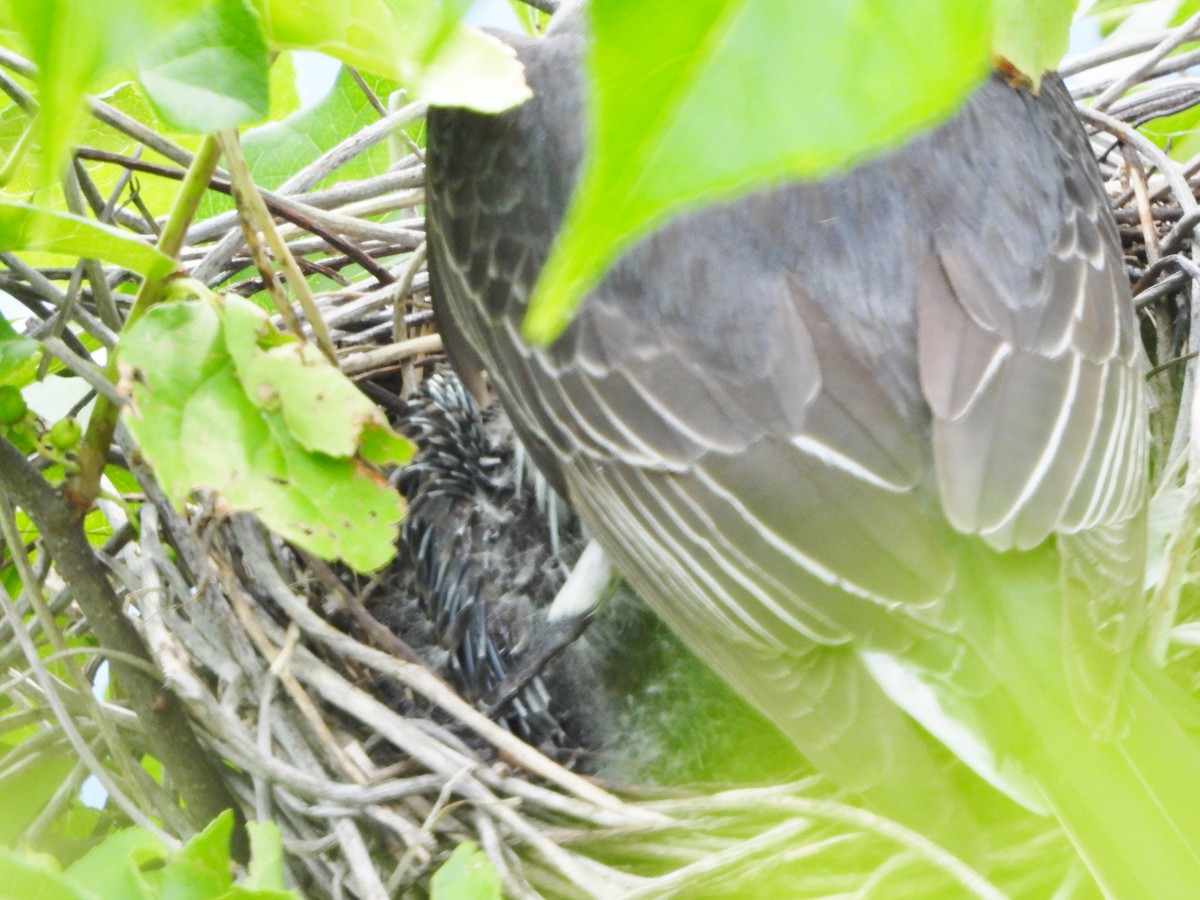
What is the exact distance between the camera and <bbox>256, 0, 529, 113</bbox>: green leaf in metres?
0.78

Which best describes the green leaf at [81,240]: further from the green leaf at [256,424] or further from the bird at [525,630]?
the bird at [525,630]

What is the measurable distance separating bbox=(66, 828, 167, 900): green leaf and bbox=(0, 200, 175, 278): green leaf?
45cm

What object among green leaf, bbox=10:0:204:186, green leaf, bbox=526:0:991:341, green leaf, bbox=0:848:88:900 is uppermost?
green leaf, bbox=10:0:204:186

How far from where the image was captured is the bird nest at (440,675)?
4.66ft

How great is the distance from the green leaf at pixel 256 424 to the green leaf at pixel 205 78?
38cm

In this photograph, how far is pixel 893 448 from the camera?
1.48 metres

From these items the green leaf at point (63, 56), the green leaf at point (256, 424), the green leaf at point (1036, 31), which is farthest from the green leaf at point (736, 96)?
the green leaf at point (256, 424)

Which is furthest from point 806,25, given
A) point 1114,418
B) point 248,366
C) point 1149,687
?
point 1114,418

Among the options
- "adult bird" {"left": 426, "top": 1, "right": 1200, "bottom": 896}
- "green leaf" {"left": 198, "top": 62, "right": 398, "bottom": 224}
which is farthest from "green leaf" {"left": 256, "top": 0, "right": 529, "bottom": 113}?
"green leaf" {"left": 198, "top": 62, "right": 398, "bottom": 224}

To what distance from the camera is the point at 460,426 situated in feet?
7.11

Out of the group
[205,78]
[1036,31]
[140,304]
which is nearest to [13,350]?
[140,304]

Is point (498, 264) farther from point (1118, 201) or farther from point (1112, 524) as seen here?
point (1118, 201)

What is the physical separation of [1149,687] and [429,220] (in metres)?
1.21

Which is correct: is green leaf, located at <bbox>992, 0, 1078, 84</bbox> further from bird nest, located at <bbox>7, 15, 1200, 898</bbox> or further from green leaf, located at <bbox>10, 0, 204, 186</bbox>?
bird nest, located at <bbox>7, 15, 1200, 898</bbox>
